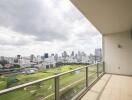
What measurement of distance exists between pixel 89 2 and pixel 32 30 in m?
13.7

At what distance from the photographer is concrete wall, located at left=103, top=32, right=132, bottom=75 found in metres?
7.71

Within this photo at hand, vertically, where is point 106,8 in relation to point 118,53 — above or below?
above

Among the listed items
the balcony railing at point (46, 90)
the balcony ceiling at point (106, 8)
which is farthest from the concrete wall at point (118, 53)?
the balcony railing at point (46, 90)

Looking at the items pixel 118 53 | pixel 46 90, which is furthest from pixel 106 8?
pixel 118 53

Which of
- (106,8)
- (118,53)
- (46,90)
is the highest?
(106,8)

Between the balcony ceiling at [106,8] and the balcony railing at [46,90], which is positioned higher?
the balcony ceiling at [106,8]

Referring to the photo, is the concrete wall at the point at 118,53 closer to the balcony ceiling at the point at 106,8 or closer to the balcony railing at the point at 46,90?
the balcony ceiling at the point at 106,8

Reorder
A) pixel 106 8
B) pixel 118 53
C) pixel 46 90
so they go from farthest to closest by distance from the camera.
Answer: pixel 118 53 < pixel 106 8 < pixel 46 90

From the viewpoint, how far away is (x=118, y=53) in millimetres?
8039

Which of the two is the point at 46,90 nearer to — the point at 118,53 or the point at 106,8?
the point at 106,8

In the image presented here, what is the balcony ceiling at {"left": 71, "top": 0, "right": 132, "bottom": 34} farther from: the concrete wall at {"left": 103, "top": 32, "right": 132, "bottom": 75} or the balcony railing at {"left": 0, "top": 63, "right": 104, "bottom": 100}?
the concrete wall at {"left": 103, "top": 32, "right": 132, "bottom": 75}

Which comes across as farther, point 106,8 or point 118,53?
point 118,53

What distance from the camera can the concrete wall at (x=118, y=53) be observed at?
7.71m

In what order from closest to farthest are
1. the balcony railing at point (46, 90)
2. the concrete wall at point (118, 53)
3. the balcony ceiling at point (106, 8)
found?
the balcony railing at point (46, 90), the balcony ceiling at point (106, 8), the concrete wall at point (118, 53)
